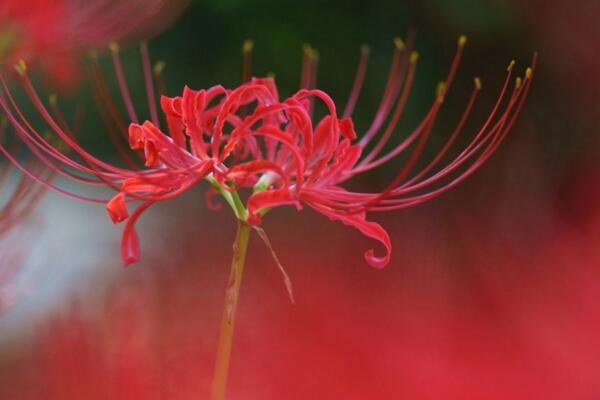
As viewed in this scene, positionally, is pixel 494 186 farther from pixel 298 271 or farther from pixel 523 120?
pixel 298 271

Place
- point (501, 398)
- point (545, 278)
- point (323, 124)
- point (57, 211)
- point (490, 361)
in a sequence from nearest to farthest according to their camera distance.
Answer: point (323, 124) < point (501, 398) < point (490, 361) < point (545, 278) < point (57, 211)

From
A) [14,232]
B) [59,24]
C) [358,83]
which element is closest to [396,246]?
[358,83]

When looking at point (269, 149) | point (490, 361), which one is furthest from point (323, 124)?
point (490, 361)

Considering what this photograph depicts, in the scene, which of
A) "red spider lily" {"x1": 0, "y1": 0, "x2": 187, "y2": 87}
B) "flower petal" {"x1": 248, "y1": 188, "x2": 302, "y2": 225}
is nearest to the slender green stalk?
"flower petal" {"x1": 248, "y1": 188, "x2": 302, "y2": 225}

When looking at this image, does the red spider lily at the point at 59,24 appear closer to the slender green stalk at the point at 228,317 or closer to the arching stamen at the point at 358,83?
the arching stamen at the point at 358,83

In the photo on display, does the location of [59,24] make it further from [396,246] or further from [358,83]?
[396,246]

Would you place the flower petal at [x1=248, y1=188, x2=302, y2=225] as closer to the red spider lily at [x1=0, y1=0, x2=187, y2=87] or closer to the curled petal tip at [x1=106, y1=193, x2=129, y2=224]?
the curled petal tip at [x1=106, y1=193, x2=129, y2=224]
